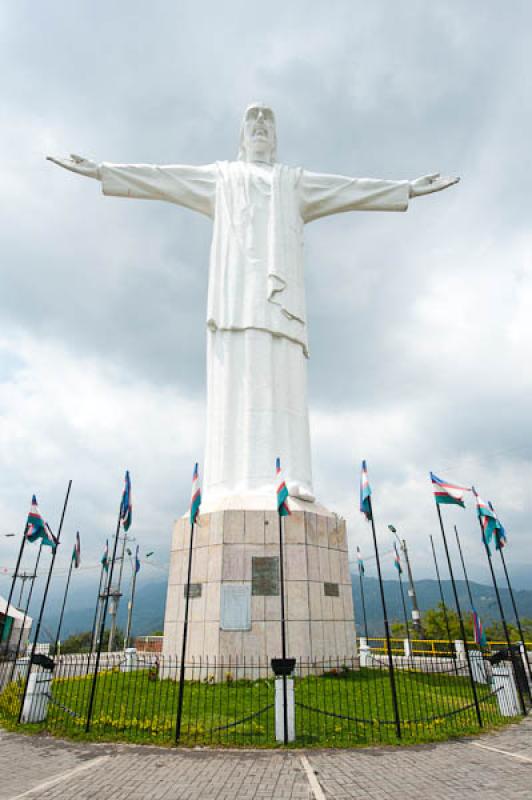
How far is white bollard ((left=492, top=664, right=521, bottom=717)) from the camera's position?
968 centimetres

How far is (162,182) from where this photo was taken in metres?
16.4

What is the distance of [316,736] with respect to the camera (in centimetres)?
753

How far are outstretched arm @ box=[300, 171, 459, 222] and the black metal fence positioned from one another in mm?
13561

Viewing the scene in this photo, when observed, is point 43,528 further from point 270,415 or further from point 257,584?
point 270,415

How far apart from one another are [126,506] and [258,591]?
3.55 metres

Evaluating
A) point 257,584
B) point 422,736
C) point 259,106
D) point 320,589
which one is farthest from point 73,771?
point 259,106

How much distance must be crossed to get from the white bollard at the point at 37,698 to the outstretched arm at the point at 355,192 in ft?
48.5

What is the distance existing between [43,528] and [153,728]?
550 cm

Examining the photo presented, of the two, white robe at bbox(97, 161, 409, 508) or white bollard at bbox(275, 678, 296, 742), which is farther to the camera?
white robe at bbox(97, 161, 409, 508)

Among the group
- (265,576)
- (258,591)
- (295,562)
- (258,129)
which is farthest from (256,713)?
(258,129)

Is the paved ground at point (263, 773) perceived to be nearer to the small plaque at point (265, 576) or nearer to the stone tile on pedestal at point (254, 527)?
the small plaque at point (265, 576)

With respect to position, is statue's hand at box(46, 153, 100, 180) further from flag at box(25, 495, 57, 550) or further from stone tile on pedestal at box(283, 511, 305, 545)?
stone tile on pedestal at box(283, 511, 305, 545)

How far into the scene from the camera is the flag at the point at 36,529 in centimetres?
1147

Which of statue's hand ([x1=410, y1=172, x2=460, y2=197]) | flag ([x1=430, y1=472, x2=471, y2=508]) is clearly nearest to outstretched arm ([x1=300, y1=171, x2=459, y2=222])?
statue's hand ([x1=410, y1=172, x2=460, y2=197])
